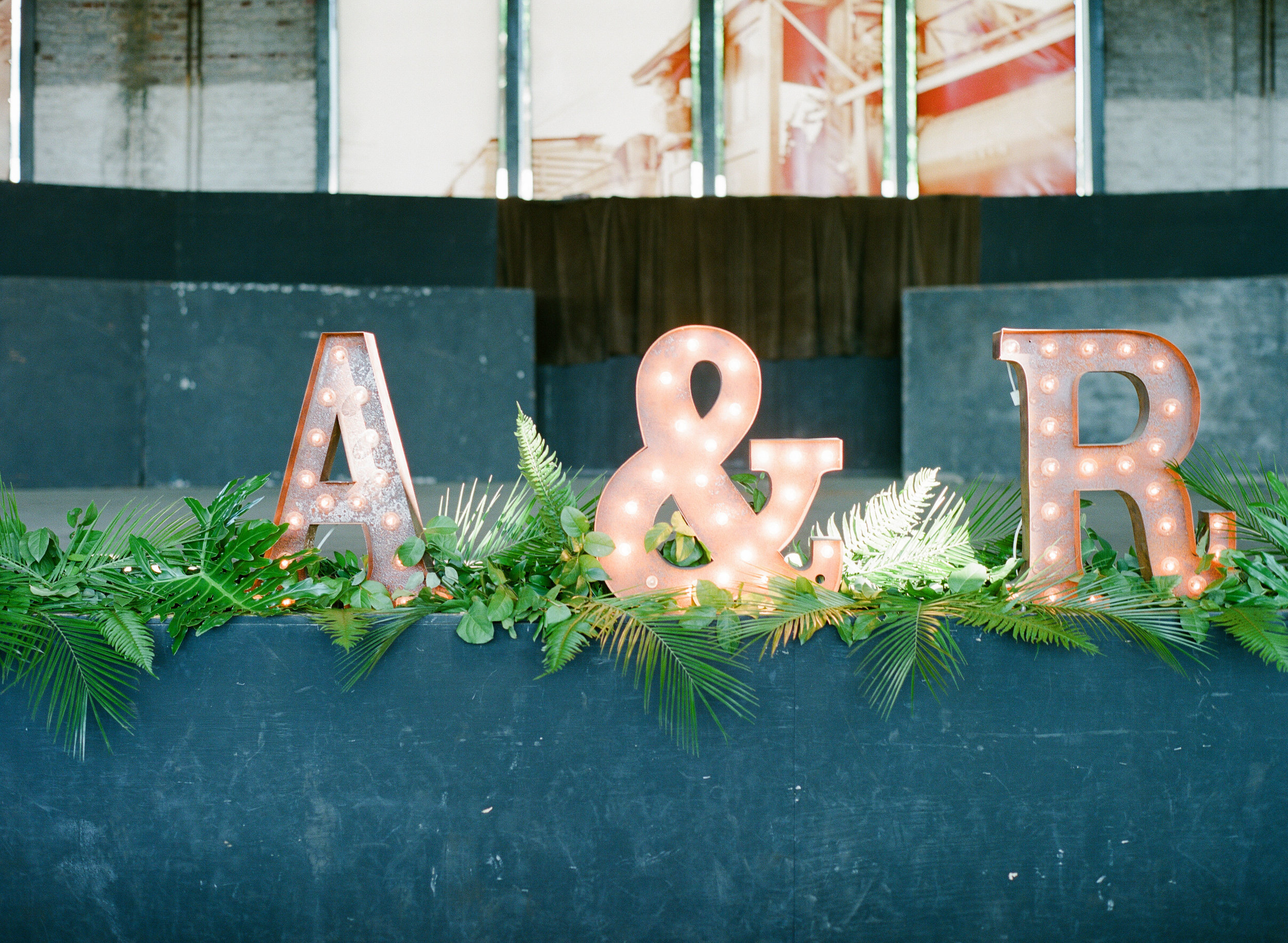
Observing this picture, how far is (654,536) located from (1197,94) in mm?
7516

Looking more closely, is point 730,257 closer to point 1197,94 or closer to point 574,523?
point 1197,94

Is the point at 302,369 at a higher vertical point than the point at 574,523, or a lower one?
higher

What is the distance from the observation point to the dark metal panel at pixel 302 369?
17.6ft

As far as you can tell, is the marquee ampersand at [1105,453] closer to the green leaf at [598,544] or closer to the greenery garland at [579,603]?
the greenery garland at [579,603]

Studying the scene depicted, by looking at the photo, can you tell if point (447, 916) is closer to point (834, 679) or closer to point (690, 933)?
point (690, 933)

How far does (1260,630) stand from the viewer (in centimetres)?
113

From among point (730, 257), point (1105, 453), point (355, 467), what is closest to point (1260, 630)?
point (1105, 453)

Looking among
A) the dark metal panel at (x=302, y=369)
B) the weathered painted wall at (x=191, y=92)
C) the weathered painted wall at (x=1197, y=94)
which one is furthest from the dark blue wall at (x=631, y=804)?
the weathered painted wall at (x=1197, y=94)

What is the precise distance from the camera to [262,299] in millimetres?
5418

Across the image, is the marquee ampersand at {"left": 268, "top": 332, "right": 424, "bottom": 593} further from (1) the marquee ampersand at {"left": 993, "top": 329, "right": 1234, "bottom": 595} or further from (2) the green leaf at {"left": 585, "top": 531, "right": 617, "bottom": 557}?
(1) the marquee ampersand at {"left": 993, "top": 329, "right": 1234, "bottom": 595}

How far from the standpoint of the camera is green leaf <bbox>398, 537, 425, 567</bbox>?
4.06 ft

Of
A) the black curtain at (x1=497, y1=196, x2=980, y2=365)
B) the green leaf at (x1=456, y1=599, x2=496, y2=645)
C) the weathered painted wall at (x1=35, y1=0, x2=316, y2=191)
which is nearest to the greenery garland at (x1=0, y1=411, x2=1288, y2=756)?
the green leaf at (x1=456, y1=599, x2=496, y2=645)

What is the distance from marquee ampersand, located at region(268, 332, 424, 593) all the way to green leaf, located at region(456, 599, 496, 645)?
0.17 m

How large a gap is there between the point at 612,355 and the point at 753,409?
528cm
